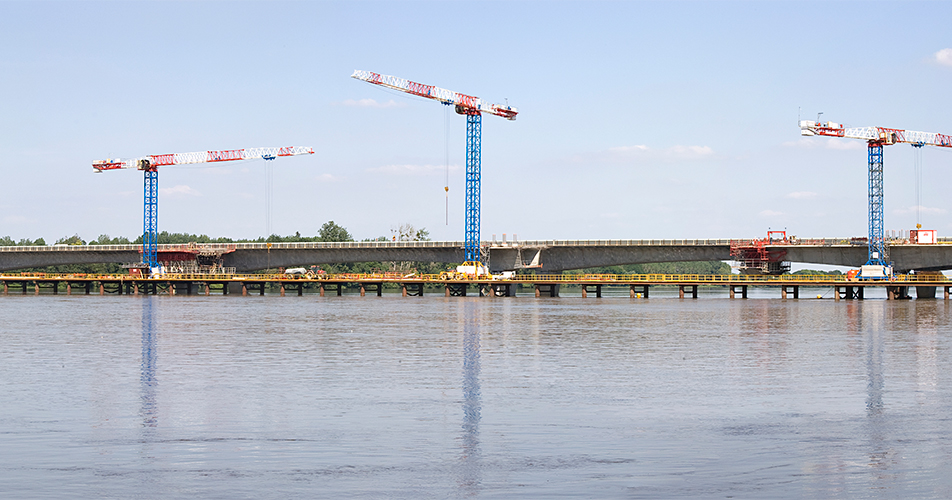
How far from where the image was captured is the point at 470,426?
2203 cm

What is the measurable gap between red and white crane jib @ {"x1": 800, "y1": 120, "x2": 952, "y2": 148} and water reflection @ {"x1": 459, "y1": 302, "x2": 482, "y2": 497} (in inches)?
4310

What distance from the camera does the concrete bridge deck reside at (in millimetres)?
128250

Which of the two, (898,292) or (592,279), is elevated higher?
(592,279)

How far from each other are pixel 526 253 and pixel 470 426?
121311 millimetres

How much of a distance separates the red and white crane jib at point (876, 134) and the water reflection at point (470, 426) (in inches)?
4310

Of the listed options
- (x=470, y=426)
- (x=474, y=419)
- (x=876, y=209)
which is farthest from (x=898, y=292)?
(x=470, y=426)

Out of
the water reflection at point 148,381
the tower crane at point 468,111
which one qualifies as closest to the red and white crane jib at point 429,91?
the tower crane at point 468,111

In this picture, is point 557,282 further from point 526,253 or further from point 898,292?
point 898,292

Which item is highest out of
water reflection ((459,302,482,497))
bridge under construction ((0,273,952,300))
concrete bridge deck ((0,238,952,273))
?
concrete bridge deck ((0,238,952,273))

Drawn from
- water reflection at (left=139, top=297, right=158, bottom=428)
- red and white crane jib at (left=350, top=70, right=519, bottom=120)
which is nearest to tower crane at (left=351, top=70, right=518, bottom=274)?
red and white crane jib at (left=350, top=70, right=519, bottom=120)

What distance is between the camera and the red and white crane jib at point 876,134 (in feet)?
443

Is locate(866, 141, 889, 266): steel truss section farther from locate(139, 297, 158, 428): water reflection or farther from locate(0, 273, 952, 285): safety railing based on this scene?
locate(139, 297, 158, 428): water reflection

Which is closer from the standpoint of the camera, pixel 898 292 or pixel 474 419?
pixel 474 419

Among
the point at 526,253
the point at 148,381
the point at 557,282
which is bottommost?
the point at 148,381
